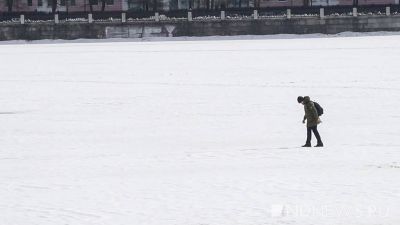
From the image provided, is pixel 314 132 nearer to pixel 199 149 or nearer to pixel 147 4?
pixel 199 149

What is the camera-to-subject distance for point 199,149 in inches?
650

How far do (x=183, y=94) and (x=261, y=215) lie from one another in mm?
16335

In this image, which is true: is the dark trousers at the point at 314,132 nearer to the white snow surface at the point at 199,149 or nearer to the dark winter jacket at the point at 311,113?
the dark winter jacket at the point at 311,113

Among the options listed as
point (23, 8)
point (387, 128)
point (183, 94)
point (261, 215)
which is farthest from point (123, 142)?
point (23, 8)

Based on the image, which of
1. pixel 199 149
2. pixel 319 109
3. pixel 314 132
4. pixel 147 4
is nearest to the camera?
pixel 319 109

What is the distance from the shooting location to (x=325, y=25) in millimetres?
70562

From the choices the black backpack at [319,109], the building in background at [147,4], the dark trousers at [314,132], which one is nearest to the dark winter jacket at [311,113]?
the black backpack at [319,109]

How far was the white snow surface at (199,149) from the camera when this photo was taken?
11.3 metres

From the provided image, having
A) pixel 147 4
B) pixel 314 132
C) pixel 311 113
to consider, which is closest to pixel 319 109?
pixel 311 113

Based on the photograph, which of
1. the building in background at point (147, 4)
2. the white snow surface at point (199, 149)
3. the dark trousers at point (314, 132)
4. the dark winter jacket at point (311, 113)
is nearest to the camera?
the white snow surface at point (199, 149)

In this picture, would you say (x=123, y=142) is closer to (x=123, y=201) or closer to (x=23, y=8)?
(x=123, y=201)

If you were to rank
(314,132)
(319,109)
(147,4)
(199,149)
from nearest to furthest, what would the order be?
1. (319,109)
2. (314,132)
3. (199,149)
4. (147,4)

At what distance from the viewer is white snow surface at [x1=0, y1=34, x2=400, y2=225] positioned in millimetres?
11320

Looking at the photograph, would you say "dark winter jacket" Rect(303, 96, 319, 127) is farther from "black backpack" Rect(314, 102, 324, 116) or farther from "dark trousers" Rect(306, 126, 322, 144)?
"dark trousers" Rect(306, 126, 322, 144)
